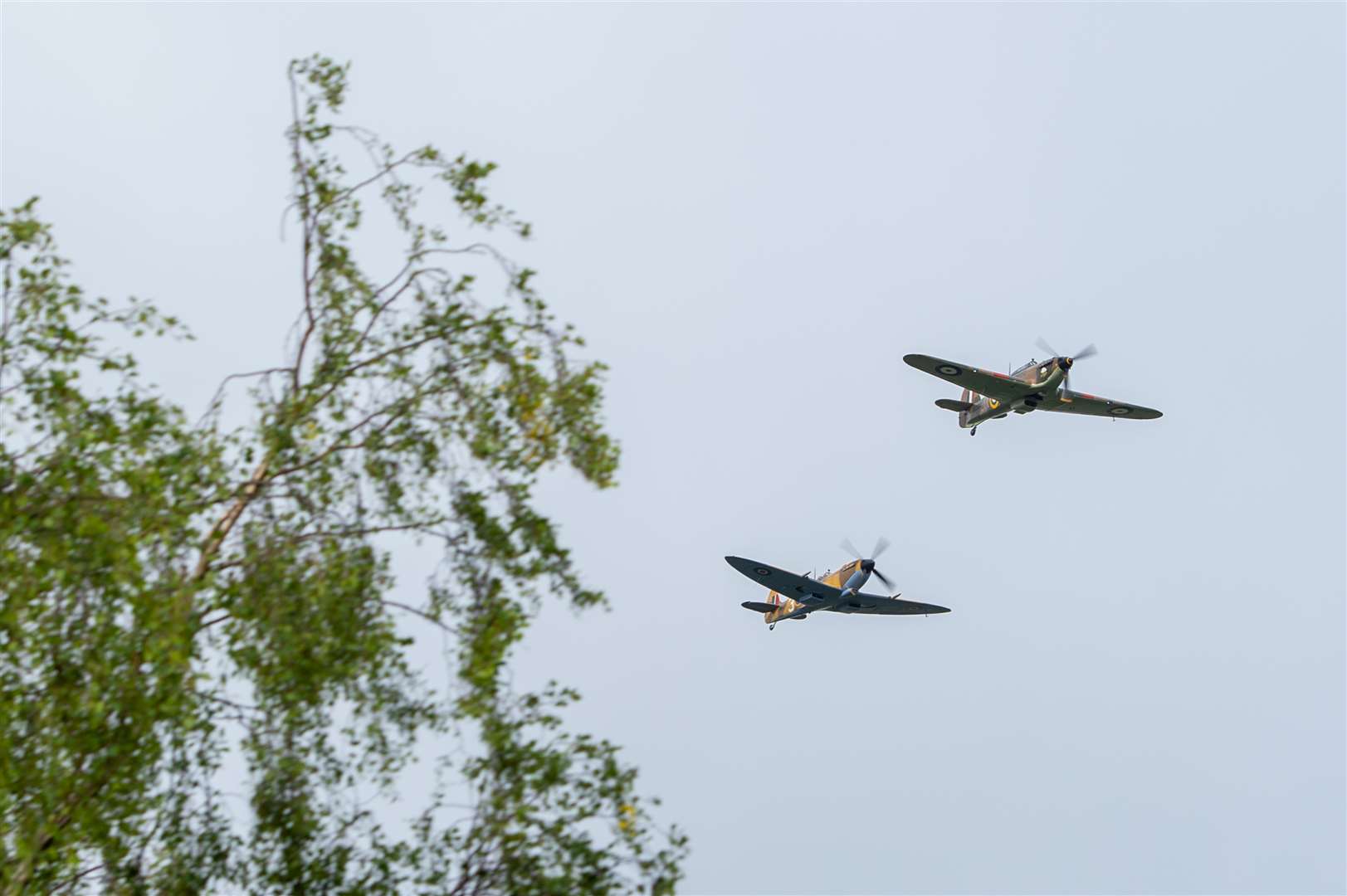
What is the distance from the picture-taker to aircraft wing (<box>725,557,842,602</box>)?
45344 mm

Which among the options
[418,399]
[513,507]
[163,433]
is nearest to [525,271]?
[418,399]

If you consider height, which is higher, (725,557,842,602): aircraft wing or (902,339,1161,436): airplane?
(902,339,1161,436): airplane

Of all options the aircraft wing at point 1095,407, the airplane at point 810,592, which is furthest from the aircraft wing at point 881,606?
the aircraft wing at point 1095,407

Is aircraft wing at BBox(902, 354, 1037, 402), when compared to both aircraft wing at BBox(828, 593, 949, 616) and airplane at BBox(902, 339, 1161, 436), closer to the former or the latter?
airplane at BBox(902, 339, 1161, 436)

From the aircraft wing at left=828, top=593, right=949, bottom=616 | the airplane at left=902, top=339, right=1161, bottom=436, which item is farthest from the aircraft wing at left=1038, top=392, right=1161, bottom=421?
the aircraft wing at left=828, top=593, right=949, bottom=616

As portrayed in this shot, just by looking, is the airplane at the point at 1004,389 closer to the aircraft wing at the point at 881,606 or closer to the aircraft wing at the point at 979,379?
the aircraft wing at the point at 979,379

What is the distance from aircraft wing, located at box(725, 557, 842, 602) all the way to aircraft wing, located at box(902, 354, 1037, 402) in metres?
8.90

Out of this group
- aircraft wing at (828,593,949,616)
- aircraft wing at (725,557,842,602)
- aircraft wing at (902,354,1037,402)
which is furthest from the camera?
aircraft wing at (828,593,949,616)

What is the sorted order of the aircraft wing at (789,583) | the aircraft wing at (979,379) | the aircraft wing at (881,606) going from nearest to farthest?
the aircraft wing at (979,379), the aircraft wing at (789,583), the aircraft wing at (881,606)

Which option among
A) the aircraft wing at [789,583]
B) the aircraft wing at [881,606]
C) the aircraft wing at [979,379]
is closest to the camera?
the aircraft wing at [979,379]

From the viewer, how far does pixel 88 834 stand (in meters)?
13.8

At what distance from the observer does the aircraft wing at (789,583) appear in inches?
1785

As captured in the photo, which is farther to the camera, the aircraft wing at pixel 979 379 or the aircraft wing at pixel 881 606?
the aircraft wing at pixel 881 606

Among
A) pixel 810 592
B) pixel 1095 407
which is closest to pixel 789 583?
pixel 810 592
